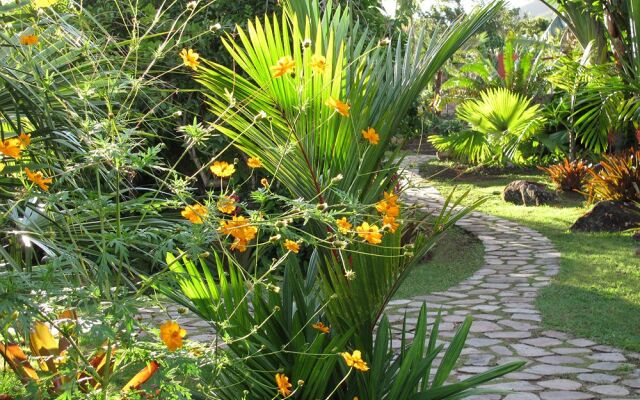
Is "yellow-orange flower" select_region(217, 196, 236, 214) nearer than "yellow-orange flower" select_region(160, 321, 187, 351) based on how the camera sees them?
No

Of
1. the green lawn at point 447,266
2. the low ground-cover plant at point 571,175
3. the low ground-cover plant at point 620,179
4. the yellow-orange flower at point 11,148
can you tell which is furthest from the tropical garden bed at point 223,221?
the low ground-cover plant at point 571,175

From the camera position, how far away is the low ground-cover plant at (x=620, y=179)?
10328mm

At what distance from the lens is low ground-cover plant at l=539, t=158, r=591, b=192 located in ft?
41.2

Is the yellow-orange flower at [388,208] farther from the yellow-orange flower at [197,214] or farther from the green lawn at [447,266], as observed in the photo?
the green lawn at [447,266]

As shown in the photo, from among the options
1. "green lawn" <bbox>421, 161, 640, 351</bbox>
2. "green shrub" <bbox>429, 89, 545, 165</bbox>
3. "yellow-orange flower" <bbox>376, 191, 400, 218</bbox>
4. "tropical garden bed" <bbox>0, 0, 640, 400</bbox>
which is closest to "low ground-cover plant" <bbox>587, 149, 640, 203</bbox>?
"green lawn" <bbox>421, 161, 640, 351</bbox>

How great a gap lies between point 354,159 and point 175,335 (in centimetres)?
139

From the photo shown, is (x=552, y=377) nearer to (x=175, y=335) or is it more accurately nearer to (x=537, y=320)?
(x=537, y=320)

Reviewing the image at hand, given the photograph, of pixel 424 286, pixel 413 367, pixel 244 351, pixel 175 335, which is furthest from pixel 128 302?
pixel 424 286

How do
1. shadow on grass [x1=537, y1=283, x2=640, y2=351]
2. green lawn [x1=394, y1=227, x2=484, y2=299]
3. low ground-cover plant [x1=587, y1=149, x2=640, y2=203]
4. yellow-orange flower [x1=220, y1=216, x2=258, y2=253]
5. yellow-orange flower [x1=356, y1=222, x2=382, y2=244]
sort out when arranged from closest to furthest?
yellow-orange flower [x1=220, y1=216, x2=258, y2=253] < yellow-orange flower [x1=356, y1=222, x2=382, y2=244] < shadow on grass [x1=537, y1=283, x2=640, y2=351] < green lawn [x1=394, y1=227, x2=484, y2=299] < low ground-cover plant [x1=587, y1=149, x2=640, y2=203]

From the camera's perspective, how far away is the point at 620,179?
10.5 metres

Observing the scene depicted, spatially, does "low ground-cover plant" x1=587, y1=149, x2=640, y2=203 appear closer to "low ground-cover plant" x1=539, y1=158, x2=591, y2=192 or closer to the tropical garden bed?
"low ground-cover plant" x1=539, y1=158, x2=591, y2=192

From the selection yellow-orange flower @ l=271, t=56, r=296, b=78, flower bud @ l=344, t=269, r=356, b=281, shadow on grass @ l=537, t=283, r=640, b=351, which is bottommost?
shadow on grass @ l=537, t=283, r=640, b=351

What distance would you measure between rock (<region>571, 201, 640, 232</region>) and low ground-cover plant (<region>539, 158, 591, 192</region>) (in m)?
2.27

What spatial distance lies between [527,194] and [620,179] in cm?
203
